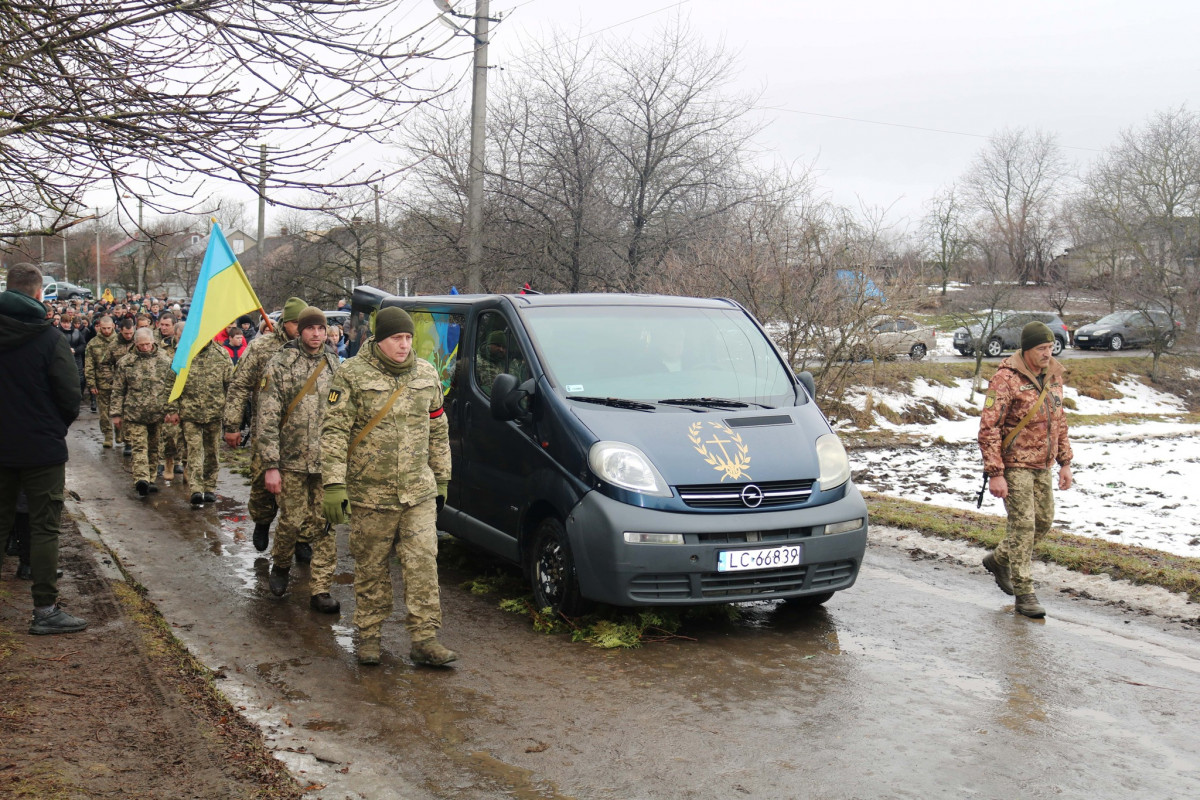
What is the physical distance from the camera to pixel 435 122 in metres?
24.1

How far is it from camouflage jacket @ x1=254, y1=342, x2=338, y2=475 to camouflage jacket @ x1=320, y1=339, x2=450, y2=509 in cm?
173

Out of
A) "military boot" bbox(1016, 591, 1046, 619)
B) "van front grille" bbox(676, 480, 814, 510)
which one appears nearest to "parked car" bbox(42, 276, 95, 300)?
"van front grille" bbox(676, 480, 814, 510)

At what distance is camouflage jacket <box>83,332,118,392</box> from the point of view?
1547 centimetres

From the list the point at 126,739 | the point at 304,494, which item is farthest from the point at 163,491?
the point at 126,739

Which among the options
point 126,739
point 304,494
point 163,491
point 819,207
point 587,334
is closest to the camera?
point 126,739

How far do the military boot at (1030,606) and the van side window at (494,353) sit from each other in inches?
137

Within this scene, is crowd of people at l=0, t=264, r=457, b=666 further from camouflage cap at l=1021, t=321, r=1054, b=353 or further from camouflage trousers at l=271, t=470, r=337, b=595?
camouflage cap at l=1021, t=321, r=1054, b=353

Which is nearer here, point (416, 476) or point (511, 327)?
point (416, 476)

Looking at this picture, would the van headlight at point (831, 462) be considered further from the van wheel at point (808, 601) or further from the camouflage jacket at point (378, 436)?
the camouflage jacket at point (378, 436)

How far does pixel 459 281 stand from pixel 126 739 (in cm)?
1590

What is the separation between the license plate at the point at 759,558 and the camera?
5836 mm

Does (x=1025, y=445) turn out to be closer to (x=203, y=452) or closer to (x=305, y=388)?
(x=305, y=388)

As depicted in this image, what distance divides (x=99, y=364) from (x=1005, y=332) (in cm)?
2996

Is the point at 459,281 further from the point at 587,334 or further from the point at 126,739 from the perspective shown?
the point at 126,739
